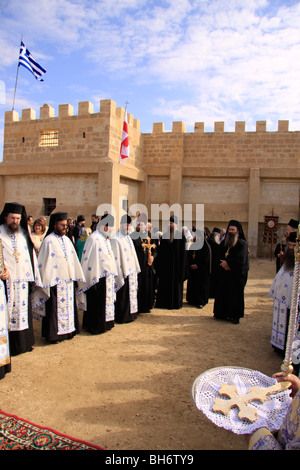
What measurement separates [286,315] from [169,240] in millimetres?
3587

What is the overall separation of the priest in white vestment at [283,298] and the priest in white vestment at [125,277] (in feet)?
8.91

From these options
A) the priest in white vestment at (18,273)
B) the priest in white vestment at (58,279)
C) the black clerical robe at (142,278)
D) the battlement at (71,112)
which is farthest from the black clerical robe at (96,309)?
the battlement at (71,112)

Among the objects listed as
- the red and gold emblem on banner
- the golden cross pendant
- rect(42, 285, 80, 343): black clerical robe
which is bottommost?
rect(42, 285, 80, 343): black clerical robe

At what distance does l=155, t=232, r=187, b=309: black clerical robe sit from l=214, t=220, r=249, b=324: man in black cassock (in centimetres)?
112

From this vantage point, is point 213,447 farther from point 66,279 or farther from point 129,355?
point 66,279

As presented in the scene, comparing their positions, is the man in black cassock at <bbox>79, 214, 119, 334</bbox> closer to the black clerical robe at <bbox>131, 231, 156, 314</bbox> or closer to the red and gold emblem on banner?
the black clerical robe at <bbox>131, 231, 156, 314</bbox>

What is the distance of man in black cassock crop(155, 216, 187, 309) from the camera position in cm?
788

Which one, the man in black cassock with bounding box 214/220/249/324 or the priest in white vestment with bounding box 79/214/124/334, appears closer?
the priest in white vestment with bounding box 79/214/124/334

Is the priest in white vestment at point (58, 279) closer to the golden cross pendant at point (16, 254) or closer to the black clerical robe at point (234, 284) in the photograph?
the golden cross pendant at point (16, 254)

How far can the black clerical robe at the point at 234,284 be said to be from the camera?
22.1 feet

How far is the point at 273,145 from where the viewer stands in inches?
640

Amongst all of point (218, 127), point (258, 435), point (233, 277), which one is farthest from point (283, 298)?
point (218, 127)

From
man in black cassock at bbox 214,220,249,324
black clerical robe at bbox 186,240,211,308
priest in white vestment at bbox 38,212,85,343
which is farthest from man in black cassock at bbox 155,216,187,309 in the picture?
priest in white vestment at bbox 38,212,85,343
